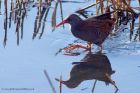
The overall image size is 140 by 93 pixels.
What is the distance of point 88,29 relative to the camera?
5016 millimetres

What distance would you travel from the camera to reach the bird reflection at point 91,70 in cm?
410

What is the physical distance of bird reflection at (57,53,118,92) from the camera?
13.5 ft

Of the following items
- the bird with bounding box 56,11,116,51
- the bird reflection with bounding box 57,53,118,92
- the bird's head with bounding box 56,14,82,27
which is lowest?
the bird reflection with bounding box 57,53,118,92

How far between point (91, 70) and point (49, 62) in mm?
370

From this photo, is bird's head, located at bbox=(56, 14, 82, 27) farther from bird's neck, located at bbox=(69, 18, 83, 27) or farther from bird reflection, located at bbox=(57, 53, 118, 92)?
bird reflection, located at bbox=(57, 53, 118, 92)

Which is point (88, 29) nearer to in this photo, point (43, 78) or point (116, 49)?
point (116, 49)

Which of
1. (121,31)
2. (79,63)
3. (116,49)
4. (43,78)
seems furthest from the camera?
(121,31)

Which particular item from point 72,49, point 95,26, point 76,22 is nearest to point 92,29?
point 95,26

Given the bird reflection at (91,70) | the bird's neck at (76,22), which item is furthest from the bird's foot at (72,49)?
the bird's neck at (76,22)

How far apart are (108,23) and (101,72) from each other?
868mm

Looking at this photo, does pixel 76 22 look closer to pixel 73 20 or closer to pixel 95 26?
pixel 73 20

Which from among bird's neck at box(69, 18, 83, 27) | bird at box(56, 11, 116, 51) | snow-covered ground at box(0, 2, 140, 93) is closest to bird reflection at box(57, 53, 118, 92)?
snow-covered ground at box(0, 2, 140, 93)

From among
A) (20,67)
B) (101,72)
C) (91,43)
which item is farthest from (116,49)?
(20,67)

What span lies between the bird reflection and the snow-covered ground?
0.05m
